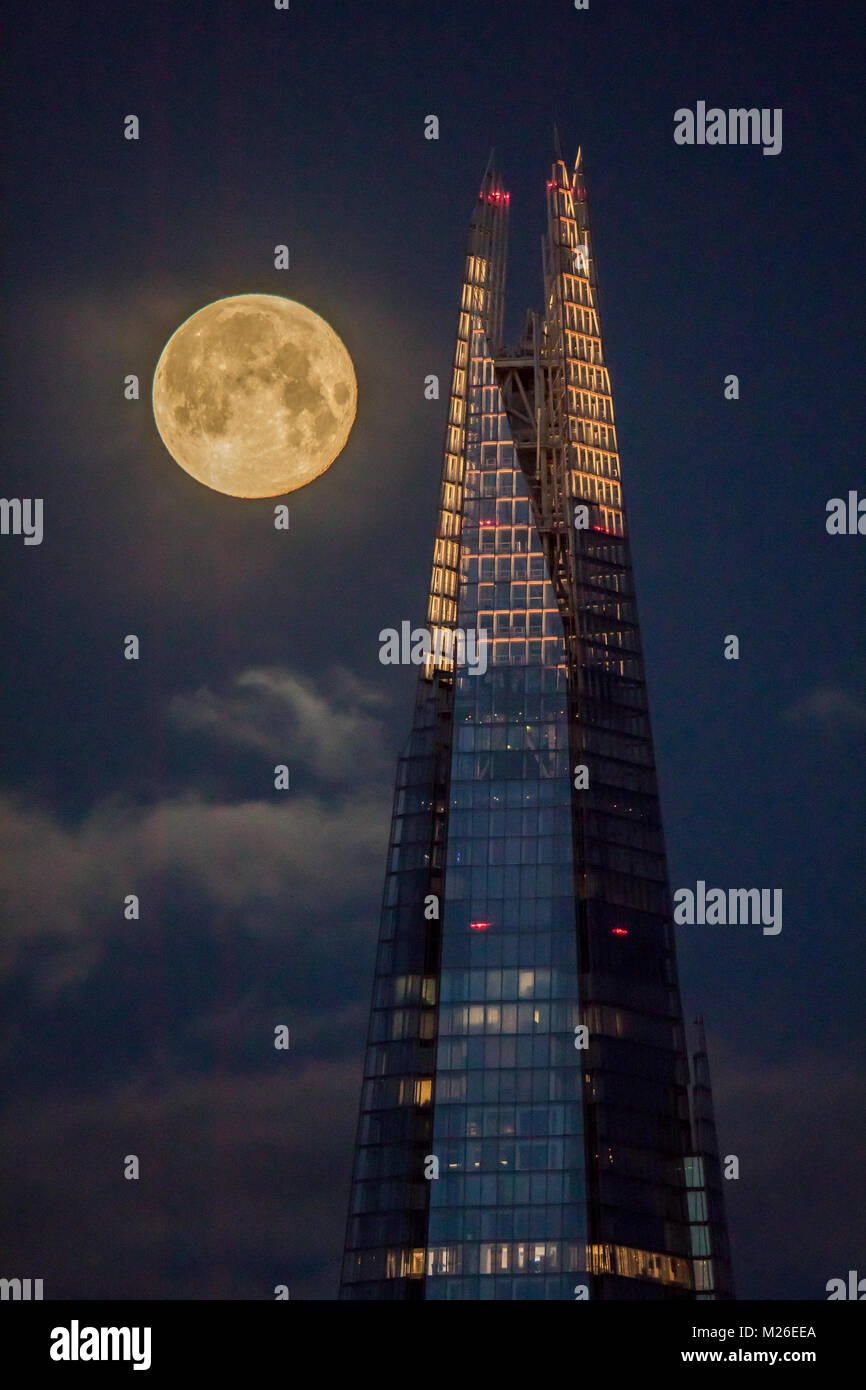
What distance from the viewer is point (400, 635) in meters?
178

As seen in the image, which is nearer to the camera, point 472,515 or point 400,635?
point 400,635

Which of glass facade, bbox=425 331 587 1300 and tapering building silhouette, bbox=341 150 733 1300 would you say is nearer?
glass facade, bbox=425 331 587 1300

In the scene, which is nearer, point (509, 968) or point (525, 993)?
point (525, 993)

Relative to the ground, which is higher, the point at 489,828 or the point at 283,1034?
the point at 489,828

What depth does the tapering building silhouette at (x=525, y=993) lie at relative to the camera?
6688 inches

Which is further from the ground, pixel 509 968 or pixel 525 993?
pixel 509 968

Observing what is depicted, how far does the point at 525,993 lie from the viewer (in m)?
178

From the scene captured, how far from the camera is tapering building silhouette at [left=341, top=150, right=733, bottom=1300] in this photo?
557 ft

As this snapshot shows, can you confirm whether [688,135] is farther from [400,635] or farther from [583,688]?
[583,688]

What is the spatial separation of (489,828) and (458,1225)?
34083 mm

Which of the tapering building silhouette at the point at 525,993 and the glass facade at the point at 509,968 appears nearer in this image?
the glass facade at the point at 509,968
